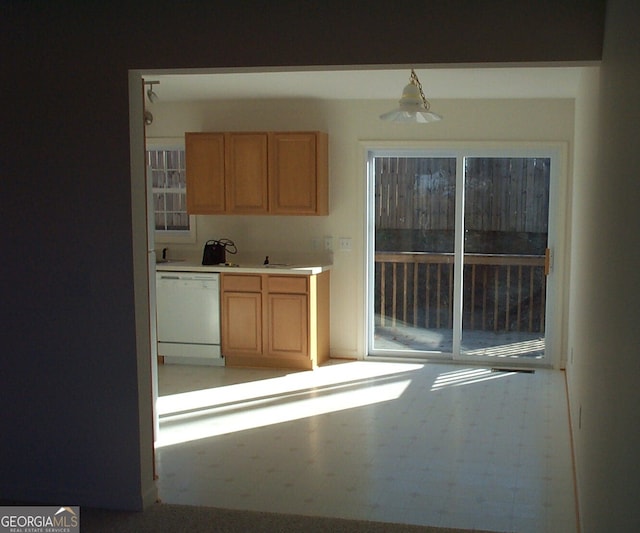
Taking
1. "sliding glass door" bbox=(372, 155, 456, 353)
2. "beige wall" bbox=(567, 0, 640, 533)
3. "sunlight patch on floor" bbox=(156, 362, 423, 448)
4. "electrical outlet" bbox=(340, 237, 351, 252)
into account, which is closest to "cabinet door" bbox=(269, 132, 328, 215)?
"electrical outlet" bbox=(340, 237, 351, 252)

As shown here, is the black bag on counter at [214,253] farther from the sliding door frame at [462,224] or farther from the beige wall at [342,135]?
the sliding door frame at [462,224]

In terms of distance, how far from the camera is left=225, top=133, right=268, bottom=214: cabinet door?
6562 millimetres

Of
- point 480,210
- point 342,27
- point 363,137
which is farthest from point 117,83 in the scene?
point 480,210

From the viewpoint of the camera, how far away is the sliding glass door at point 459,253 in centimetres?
652

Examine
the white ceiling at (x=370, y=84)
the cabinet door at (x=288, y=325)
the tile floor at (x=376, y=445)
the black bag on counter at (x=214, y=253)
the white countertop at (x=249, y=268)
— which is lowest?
the tile floor at (x=376, y=445)

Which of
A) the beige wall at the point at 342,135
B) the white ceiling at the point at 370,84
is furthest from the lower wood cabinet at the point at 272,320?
the white ceiling at the point at 370,84

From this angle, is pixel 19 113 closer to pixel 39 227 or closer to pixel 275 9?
pixel 39 227

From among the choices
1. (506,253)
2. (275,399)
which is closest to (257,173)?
(275,399)

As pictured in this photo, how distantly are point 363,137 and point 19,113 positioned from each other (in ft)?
12.3

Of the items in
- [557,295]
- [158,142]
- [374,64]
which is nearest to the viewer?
[374,64]

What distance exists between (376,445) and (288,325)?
7.14ft

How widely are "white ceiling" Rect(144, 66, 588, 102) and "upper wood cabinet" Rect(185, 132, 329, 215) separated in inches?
15.7

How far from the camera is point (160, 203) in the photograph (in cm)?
723

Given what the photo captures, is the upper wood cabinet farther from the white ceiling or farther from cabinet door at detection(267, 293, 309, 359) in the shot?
cabinet door at detection(267, 293, 309, 359)
